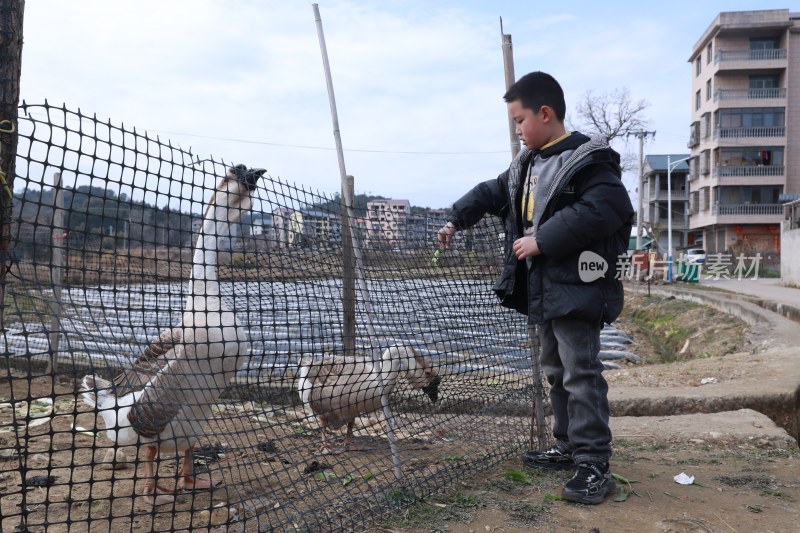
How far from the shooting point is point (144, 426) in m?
3.01

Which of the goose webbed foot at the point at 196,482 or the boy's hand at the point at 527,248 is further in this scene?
the goose webbed foot at the point at 196,482

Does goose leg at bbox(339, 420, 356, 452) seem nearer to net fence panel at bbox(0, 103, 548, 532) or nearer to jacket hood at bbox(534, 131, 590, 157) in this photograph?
net fence panel at bbox(0, 103, 548, 532)

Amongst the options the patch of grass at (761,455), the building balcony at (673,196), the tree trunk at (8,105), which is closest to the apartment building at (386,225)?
the tree trunk at (8,105)

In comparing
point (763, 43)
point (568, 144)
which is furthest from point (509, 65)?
point (763, 43)

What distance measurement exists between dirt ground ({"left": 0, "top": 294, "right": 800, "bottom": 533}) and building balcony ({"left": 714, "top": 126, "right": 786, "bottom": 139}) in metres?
44.0

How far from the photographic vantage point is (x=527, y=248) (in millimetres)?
3049

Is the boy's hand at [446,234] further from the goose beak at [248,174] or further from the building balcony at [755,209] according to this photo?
the building balcony at [755,209]

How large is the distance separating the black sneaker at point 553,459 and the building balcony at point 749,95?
4553 cm

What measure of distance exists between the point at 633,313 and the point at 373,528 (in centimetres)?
1758

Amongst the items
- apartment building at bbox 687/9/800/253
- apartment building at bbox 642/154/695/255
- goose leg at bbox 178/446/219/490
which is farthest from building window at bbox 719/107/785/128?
goose leg at bbox 178/446/219/490

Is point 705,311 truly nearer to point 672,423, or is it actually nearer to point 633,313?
point 633,313

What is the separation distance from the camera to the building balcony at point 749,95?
42.5 metres

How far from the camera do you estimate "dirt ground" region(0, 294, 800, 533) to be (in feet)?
9.14

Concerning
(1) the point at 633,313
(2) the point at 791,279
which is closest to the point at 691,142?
(2) the point at 791,279
